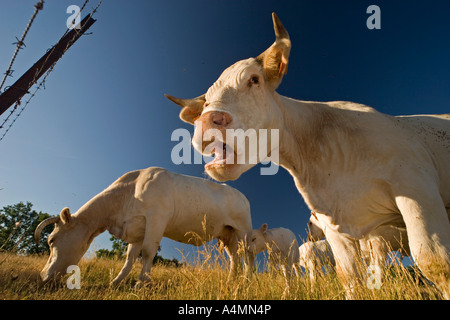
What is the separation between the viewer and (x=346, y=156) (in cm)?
242

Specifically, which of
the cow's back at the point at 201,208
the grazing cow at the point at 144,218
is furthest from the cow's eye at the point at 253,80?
the cow's back at the point at 201,208

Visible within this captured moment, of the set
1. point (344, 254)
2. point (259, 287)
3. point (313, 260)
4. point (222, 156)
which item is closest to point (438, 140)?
point (344, 254)

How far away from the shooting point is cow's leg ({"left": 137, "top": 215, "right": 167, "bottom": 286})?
19.5 feet

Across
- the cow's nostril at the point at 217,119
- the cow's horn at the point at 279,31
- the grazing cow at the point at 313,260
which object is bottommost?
the grazing cow at the point at 313,260

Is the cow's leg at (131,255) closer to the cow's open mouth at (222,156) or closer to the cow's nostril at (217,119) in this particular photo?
the cow's open mouth at (222,156)

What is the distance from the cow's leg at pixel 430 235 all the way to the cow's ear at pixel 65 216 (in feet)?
22.7

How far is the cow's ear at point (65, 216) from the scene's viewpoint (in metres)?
6.47

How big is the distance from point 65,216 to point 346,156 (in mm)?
6647

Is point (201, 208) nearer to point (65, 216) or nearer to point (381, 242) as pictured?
point (65, 216)
